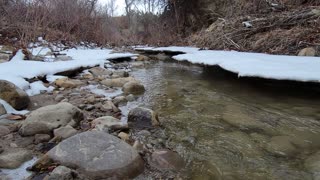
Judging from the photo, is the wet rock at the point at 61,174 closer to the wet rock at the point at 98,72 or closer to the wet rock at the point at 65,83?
the wet rock at the point at 65,83

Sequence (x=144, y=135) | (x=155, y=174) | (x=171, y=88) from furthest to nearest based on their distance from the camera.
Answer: (x=171, y=88)
(x=144, y=135)
(x=155, y=174)

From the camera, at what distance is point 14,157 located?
6.60 feet

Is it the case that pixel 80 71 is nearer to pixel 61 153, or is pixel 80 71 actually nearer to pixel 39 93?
pixel 39 93

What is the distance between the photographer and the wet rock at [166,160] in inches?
82.0

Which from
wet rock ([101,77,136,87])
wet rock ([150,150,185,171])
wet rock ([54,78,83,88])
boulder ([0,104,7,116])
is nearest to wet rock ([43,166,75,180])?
wet rock ([150,150,185,171])

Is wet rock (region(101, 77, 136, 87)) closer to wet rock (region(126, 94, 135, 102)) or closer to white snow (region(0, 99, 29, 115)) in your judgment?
wet rock (region(126, 94, 135, 102))

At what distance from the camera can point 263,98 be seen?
3760mm

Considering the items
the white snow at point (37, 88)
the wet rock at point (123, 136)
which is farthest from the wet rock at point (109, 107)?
the white snow at point (37, 88)

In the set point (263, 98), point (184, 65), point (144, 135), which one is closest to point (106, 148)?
point (144, 135)

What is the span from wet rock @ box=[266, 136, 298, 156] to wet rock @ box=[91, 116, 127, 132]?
1208 mm

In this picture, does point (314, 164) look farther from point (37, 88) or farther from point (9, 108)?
point (37, 88)

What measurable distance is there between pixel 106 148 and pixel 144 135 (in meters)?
0.62

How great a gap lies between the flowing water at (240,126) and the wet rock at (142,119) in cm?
13

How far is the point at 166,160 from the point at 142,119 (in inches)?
32.0
